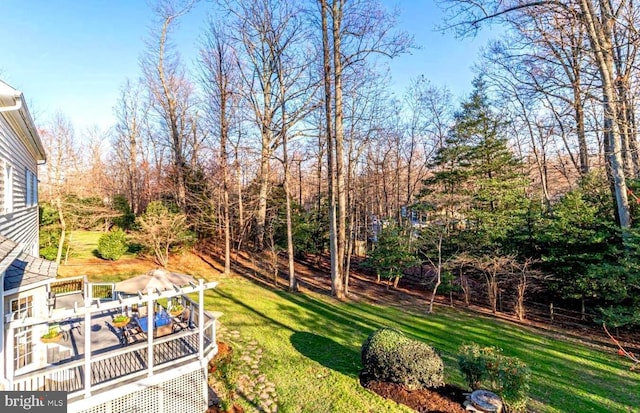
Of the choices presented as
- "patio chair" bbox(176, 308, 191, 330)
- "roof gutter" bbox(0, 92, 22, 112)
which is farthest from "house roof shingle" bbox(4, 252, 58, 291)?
"patio chair" bbox(176, 308, 191, 330)

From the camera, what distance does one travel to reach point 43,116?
72.0ft

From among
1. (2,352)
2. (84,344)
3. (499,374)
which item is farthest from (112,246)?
(499,374)

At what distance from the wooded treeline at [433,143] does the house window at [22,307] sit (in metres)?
9.12

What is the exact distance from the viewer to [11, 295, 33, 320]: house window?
Answer: 5.27 m

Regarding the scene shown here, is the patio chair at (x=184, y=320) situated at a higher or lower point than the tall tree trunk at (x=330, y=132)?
lower

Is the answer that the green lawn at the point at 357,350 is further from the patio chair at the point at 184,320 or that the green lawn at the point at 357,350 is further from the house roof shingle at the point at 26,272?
the house roof shingle at the point at 26,272

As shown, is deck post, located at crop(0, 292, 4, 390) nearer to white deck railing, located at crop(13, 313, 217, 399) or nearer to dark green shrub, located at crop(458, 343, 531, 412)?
white deck railing, located at crop(13, 313, 217, 399)

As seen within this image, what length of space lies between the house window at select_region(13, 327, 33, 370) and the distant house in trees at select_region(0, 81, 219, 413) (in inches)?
0.6

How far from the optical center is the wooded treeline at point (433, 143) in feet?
31.3

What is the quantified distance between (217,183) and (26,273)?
11510mm

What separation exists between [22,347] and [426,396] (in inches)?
283

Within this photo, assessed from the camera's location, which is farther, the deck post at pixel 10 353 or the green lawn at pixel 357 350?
the green lawn at pixel 357 350

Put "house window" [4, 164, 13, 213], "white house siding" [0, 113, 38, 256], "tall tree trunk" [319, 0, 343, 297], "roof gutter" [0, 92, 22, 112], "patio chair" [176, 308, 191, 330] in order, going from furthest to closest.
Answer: "tall tree trunk" [319, 0, 343, 297]
"patio chair" [176, 308, 191, 330]
"house window" [4, 164, 13, 213]
"white house siding" [0, 113, 38, 256]
"roof gutter" [0, 92, 22, 112]

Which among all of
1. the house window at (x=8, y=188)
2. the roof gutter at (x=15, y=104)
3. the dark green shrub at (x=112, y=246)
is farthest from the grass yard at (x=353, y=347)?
the roof gutter at (x=15, y=104)
